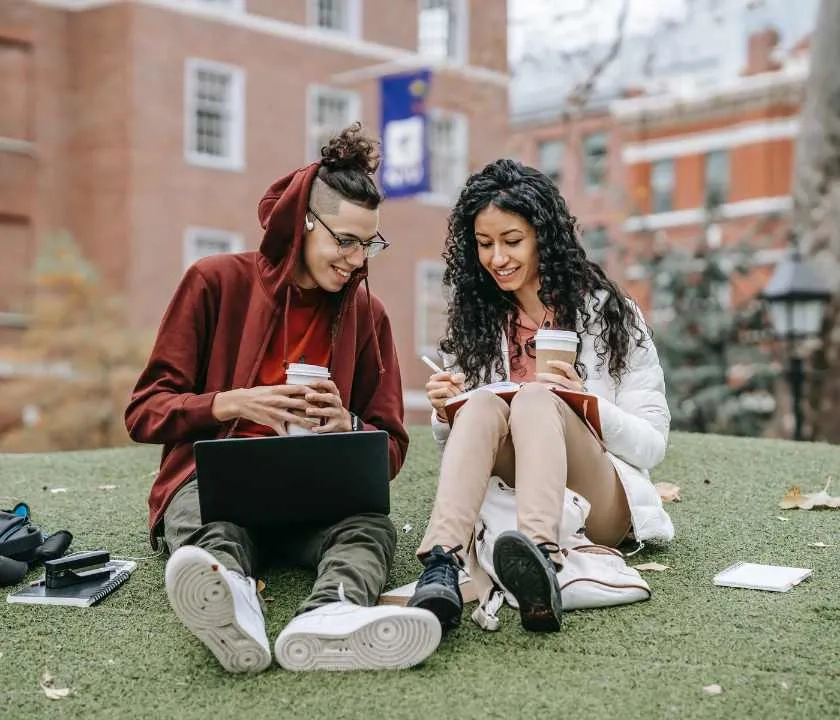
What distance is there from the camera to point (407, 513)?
16.1 feet

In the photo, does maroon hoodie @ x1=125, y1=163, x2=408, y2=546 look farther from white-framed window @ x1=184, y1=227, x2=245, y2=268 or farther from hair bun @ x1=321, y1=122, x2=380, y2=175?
white-framed window @ x1=184, y1=227, x2=245, y2=268

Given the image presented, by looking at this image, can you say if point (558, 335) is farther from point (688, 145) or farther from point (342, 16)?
point (688, 145)

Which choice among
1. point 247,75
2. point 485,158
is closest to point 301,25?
point 247,75

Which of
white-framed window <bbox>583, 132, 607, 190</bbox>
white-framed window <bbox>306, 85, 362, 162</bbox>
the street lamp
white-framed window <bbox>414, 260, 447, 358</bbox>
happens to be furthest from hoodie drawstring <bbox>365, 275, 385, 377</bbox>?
white-framed window <bbox>583, 132, 607, 190</bbox>

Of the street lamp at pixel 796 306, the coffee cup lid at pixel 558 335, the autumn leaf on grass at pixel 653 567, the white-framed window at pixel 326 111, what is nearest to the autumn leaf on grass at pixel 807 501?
the autumn leaf on grass at pixel 653 567

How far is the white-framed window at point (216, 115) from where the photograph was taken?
20578 mm

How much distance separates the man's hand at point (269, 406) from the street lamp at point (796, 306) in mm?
8737

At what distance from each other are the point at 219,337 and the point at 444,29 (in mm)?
22000

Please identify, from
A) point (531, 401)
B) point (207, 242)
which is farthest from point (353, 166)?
point (207, 242)

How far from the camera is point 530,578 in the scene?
302 centimetres

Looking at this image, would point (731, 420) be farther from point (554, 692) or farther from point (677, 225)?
point (677, 225)

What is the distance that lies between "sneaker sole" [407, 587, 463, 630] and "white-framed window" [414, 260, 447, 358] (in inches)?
790

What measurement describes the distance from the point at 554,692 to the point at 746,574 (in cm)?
127

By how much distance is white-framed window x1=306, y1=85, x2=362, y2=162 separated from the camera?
72.6 ft
